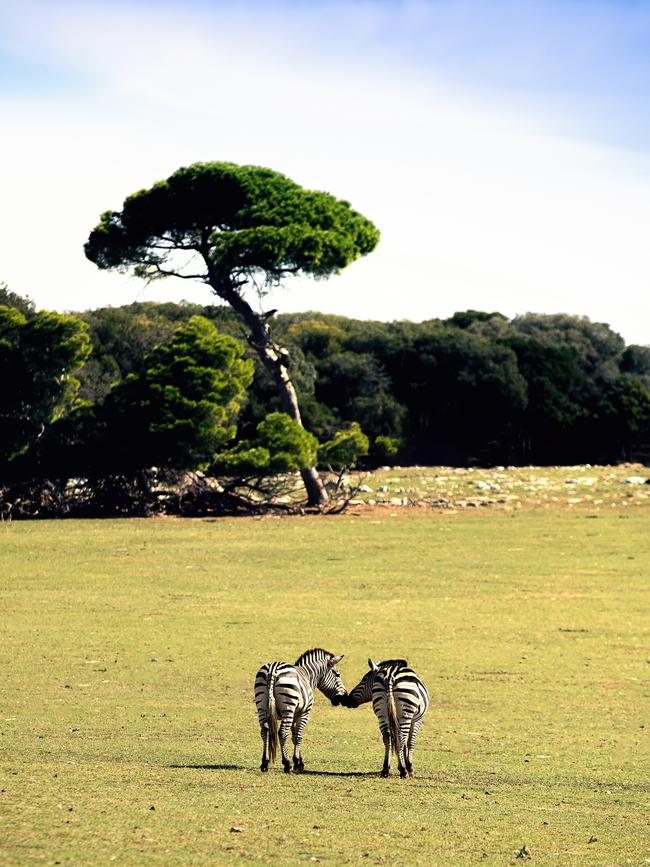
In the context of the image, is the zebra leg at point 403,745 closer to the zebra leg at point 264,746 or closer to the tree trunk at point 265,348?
the zebra leg at point 264,746

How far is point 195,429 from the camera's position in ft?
129

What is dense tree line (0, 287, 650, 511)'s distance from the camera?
4034 cm

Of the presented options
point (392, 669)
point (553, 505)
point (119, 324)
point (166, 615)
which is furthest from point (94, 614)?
point (119, 324)

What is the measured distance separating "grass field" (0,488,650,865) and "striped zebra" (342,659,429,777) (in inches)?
13.4

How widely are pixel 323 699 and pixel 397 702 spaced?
574 cm

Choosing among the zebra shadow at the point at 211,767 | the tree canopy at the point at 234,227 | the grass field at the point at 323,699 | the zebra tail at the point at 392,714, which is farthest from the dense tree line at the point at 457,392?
the zebra tail at the point at 392,714

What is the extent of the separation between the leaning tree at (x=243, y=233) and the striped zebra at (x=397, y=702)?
32252mm

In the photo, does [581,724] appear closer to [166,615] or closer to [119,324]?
[166,615]

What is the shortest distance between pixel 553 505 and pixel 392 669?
1322 inches

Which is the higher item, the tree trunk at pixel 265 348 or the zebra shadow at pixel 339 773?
the tree trunk at pixel 265 348

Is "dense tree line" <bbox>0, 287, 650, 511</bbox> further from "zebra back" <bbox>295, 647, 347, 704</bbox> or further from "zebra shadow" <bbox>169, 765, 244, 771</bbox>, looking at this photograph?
"zebra back" <bbox>295, 647, 347, 704</bbox>

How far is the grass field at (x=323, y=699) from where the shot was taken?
339 inches

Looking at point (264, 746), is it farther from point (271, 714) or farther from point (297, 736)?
point (271, 714)

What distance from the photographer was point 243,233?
142 ft
